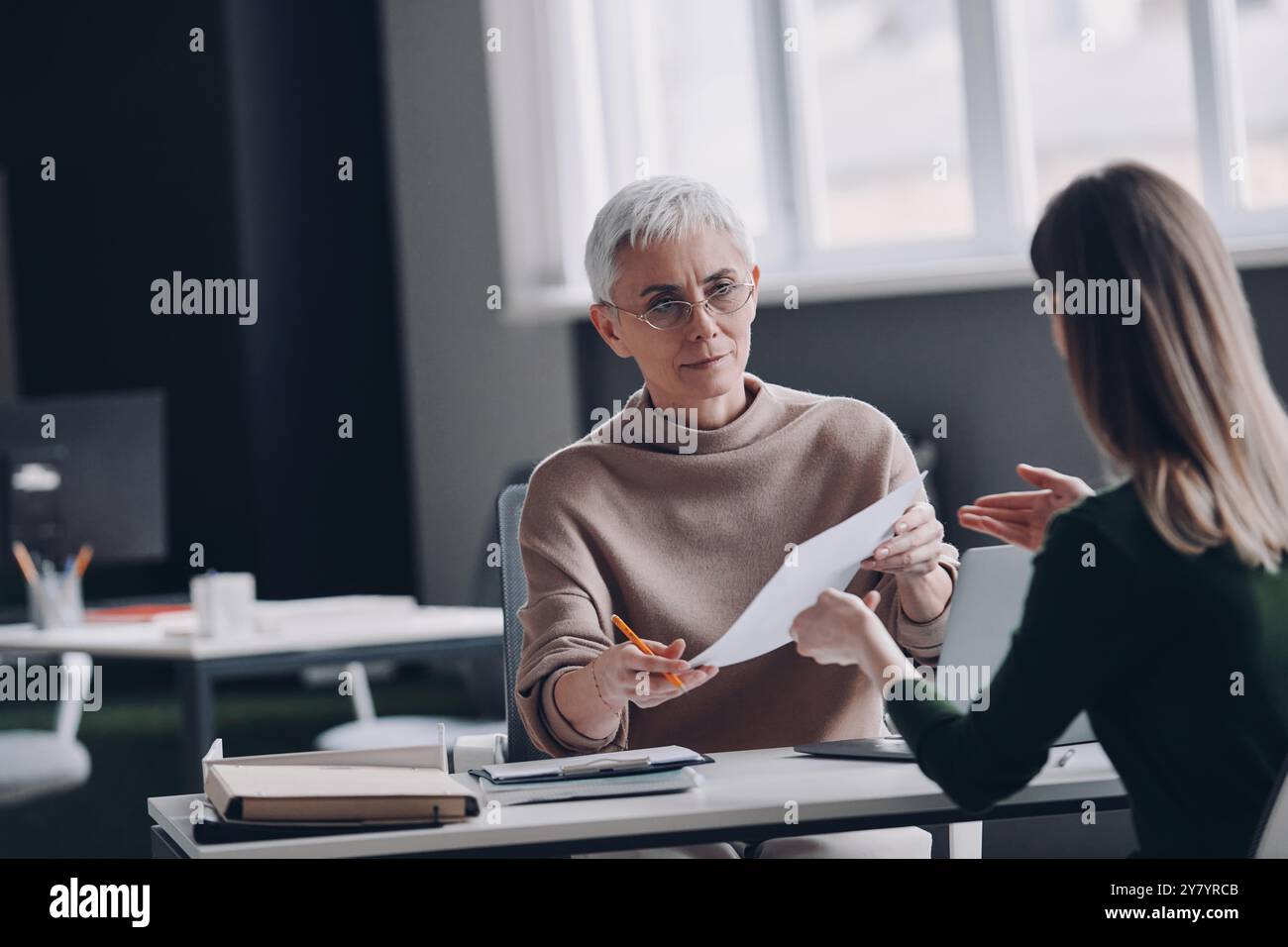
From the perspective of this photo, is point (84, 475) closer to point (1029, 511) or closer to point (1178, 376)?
point (1029, 511)

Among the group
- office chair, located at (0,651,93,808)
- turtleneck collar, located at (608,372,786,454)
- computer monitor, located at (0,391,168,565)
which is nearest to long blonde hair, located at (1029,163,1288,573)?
turtleneck collar, located at (608,372,786,454)

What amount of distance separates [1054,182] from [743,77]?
3.65ft

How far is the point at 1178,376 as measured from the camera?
49.3 inches

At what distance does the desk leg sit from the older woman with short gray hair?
1.27 metres

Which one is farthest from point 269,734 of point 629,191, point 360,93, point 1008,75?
point 629,191

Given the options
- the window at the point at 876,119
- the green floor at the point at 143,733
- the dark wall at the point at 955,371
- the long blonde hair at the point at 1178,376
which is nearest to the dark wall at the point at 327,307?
the green floor at the point at 143,733

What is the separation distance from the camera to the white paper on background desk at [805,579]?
4.72 feet

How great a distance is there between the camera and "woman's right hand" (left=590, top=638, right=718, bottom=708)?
1.60 metres

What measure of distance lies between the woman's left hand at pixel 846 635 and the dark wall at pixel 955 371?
263cm

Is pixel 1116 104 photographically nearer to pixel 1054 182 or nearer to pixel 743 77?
pixel 1054 182

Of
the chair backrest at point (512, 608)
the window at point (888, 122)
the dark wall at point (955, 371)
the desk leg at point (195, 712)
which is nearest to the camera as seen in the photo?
the chair backrest at point (512, 608)

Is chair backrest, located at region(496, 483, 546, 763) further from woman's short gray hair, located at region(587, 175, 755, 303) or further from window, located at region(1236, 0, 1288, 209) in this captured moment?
window, located at region(1236, 0, 1288, 209)

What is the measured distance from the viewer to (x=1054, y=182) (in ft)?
14.3

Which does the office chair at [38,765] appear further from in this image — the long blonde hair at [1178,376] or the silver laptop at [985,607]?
the long blonde hair at [1178,376]
